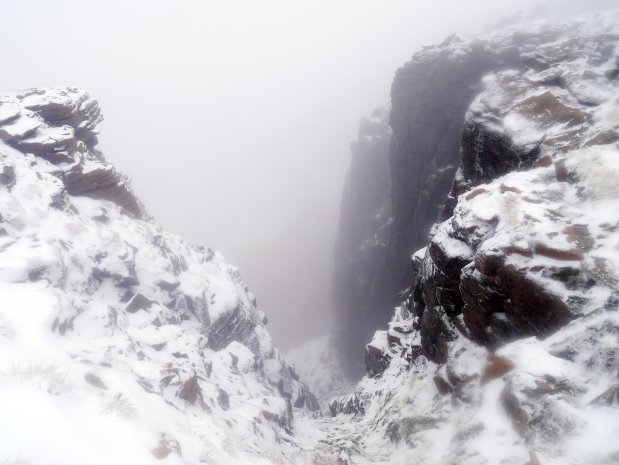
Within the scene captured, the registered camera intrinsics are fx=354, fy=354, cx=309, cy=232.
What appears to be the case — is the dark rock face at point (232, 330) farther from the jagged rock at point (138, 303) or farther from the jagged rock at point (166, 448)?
the jagged rock at point (166, 448)

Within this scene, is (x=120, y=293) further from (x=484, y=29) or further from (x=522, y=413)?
(x=484, y=29)

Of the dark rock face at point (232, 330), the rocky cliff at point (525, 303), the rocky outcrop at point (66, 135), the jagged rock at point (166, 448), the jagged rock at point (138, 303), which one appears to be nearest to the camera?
the jagged rock at point (166, 448)

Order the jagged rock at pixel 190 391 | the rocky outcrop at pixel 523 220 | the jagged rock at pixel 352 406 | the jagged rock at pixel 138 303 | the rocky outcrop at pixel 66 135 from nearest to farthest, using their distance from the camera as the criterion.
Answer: the rocky outcrop at pixel 523 220, the jagged rock at pixel 190 391, the jagged rock at pixel 352 406, the jagged rock at pixel 138 303, the rocky outcrop at pixel 66 135

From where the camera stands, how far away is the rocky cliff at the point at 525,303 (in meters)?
7.21

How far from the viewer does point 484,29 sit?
2381 inches

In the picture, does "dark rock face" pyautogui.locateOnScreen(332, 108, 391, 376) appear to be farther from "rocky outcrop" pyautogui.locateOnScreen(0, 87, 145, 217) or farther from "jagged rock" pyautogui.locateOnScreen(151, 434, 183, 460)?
"jagged rock" pyautogui.locateOnScreen(151, 434, 183, 460)

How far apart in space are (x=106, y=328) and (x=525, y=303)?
1473cm

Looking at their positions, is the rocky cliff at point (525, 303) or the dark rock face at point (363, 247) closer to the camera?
the rocky cliff at point (525, 303)

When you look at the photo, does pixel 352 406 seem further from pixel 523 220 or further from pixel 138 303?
pixel 523 220

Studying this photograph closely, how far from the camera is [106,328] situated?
557 inches

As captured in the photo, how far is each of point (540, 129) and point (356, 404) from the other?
1647 cm

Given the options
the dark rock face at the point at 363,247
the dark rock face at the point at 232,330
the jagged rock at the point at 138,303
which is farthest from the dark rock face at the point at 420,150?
the jagged rock at the point at 138,303

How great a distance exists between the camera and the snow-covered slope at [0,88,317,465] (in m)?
5.98

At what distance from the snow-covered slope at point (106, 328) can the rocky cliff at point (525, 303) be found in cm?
561
